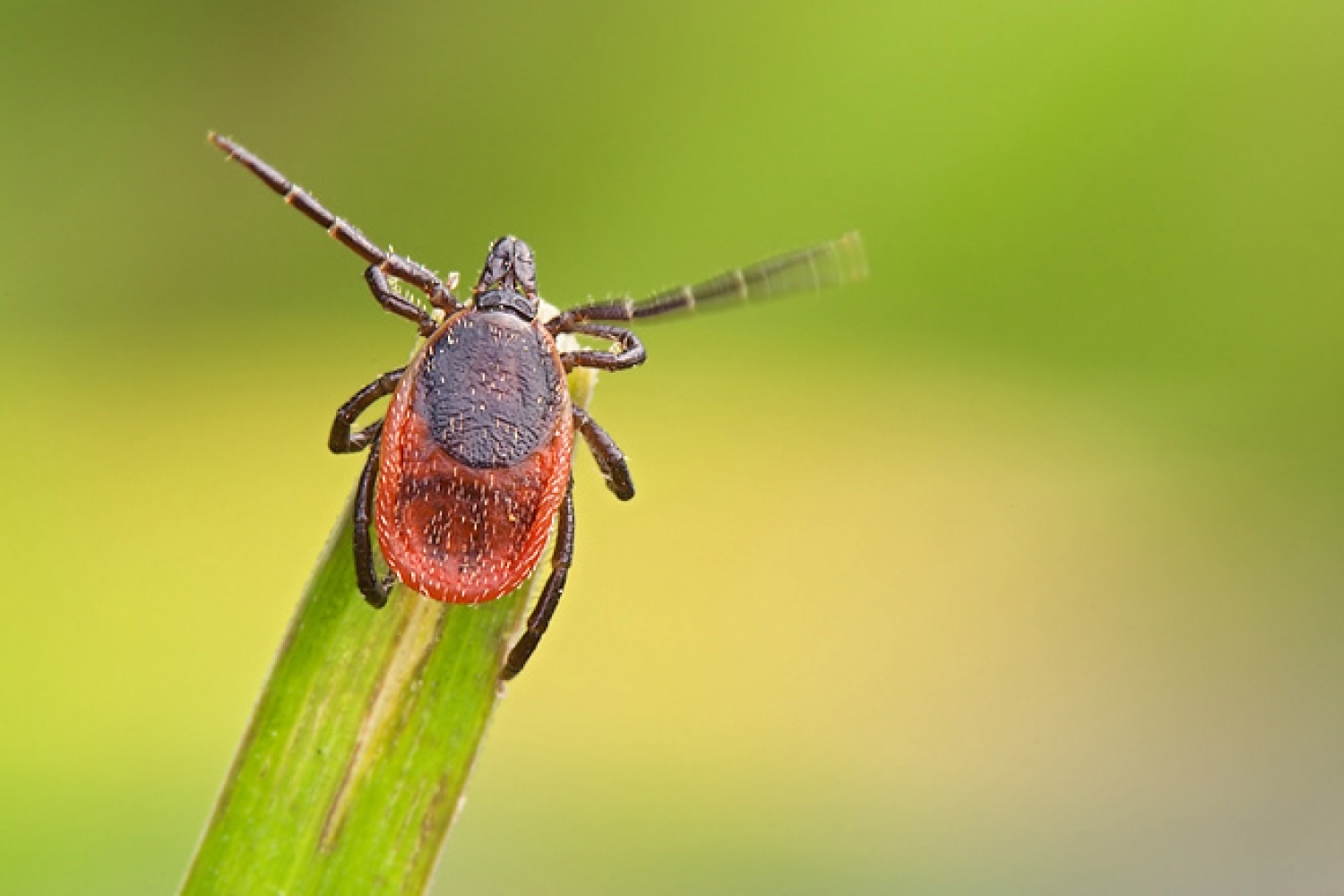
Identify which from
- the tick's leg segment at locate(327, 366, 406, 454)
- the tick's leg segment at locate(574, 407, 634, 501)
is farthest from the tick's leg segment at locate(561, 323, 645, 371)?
the tick's leg segment at locate(327, 366, 406, 454)

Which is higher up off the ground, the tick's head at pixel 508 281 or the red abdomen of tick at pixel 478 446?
the tick's head at pixel 508 281

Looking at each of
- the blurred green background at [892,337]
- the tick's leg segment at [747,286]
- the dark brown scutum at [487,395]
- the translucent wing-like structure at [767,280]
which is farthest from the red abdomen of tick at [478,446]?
the blurred green background at [892,337]

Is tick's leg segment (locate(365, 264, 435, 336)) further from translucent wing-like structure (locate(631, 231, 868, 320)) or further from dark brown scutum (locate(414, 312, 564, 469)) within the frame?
translucent wing-like structure (locate(631, 231, 868, 320))

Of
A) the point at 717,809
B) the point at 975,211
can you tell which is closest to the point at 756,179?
the point at 975,211

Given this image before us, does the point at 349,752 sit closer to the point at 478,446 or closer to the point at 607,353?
the point at 478,446

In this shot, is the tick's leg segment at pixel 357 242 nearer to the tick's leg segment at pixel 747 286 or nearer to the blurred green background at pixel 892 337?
the tick's leg segment at pixel 747 286

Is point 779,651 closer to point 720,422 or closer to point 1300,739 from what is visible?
point 720,422
